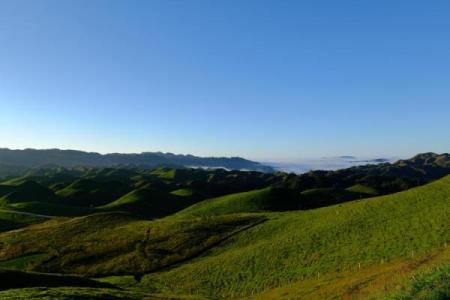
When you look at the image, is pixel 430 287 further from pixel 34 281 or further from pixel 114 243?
pixel 114 243

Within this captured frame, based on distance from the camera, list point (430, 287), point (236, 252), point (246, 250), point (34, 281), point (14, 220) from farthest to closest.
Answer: point (14, 220)
point (236, 252)
point (246, 250)
point (34, 281)
point (430, 287)

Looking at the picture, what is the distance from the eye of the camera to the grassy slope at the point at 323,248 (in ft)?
195

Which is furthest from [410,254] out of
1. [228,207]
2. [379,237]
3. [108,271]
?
[228,207]

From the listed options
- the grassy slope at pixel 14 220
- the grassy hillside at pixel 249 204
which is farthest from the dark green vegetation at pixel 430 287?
the grassy slope at pixel 14 220

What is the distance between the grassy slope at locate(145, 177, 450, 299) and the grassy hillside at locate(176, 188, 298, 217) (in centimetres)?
5390

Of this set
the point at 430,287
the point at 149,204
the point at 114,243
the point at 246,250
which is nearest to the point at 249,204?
the point at 149,204

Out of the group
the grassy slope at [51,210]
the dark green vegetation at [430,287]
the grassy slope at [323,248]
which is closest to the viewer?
the dark green vegetation at [430,287]

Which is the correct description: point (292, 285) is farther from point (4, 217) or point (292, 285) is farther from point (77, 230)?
point (4, 217)

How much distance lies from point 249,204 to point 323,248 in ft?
279

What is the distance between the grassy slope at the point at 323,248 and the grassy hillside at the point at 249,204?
177 feet

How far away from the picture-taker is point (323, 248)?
7144 cm

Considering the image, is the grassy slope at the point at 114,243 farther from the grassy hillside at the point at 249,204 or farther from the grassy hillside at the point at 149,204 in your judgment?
the grassy hillside at the point at 149,204

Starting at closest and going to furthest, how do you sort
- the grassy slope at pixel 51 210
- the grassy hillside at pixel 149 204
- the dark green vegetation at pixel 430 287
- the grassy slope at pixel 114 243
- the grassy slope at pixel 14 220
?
the dark green vegetation at pixel 430 287 < the grassy slope at pixel 114 243 < the grassy slope at pixel 14 220 < the grassy slope at pixel 51 210 < the grassy hillside at pixel 149 204

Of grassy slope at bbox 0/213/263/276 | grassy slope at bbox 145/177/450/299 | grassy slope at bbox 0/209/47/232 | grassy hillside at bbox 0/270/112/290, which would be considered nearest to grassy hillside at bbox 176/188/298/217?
grassy slope at bbox 0/213/263/276
